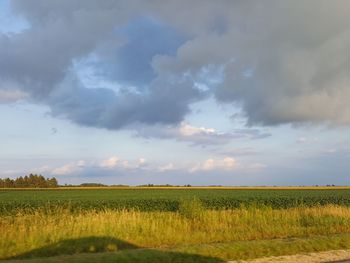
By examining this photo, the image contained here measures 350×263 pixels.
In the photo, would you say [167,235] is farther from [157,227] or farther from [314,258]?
[314,258]

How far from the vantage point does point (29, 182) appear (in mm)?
149125

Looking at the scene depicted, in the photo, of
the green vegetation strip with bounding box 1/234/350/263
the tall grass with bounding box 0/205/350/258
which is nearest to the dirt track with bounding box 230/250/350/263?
the green vegetation strip with bounding box 1/234/350/263

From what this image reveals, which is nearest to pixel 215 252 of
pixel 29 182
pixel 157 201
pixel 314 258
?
pixel 314 258

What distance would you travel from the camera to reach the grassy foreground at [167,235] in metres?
16.4

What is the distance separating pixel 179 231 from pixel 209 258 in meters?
6.17

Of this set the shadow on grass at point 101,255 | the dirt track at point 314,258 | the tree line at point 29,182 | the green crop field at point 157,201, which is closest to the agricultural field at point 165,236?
the shadow on grass at point 101,255

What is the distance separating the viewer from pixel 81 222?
2089cm

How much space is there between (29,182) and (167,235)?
136 meters

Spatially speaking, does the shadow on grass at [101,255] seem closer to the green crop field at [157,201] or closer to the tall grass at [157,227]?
the tall grass at [157,227]

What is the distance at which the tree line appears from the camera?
146 metres

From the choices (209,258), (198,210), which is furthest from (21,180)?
(209,258)

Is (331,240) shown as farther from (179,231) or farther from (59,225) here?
(59,225)

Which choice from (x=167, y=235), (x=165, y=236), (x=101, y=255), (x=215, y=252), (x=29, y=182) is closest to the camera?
(x=101, y=255)

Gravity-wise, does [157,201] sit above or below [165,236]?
above
